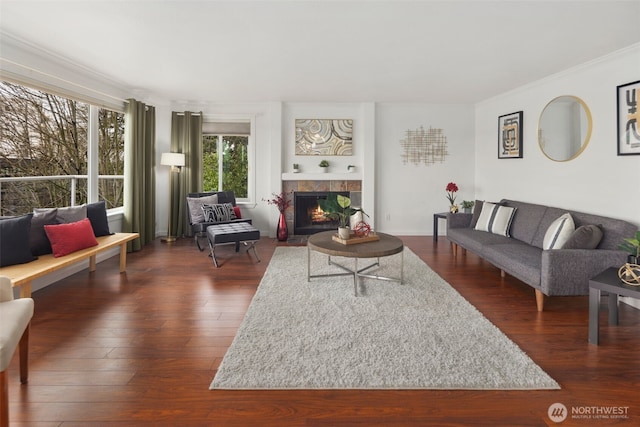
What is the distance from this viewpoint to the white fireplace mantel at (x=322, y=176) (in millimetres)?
6383

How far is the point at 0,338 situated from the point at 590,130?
500 cm

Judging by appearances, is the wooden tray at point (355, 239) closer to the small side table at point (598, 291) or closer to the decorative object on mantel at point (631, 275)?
the small side table at point (598, 291)

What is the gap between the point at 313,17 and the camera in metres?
2.79

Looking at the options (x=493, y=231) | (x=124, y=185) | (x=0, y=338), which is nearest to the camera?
(x=0, y=338)

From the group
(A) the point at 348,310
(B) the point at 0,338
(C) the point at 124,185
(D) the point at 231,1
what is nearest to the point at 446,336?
(A) the point at 348,310

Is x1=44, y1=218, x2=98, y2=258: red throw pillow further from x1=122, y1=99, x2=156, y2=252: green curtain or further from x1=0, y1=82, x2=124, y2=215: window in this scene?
x1=122, y1=99, x2=156, y2=252: green curtain

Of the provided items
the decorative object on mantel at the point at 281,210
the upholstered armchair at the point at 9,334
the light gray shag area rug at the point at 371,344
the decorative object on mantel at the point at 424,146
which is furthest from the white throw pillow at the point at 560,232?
the upholstered armchair at the point at 9,334

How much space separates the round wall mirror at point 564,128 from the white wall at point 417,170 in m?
1.95

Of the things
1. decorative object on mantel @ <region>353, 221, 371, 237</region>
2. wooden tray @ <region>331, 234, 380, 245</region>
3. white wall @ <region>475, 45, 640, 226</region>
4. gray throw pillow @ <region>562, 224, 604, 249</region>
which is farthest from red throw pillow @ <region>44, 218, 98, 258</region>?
white wall @ <region>475, 45, 640, 226</region>

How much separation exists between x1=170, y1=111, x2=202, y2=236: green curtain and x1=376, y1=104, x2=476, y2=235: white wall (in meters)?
3.22

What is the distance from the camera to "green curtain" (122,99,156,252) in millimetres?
5176

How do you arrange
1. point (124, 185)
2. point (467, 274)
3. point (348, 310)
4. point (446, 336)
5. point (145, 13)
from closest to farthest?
point (446, 336) → point (145, 13) → point (348, 310) → point (467, 274) → point (124, 185)

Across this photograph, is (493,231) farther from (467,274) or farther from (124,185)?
(124,185)

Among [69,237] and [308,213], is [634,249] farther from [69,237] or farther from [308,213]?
[69,237]
